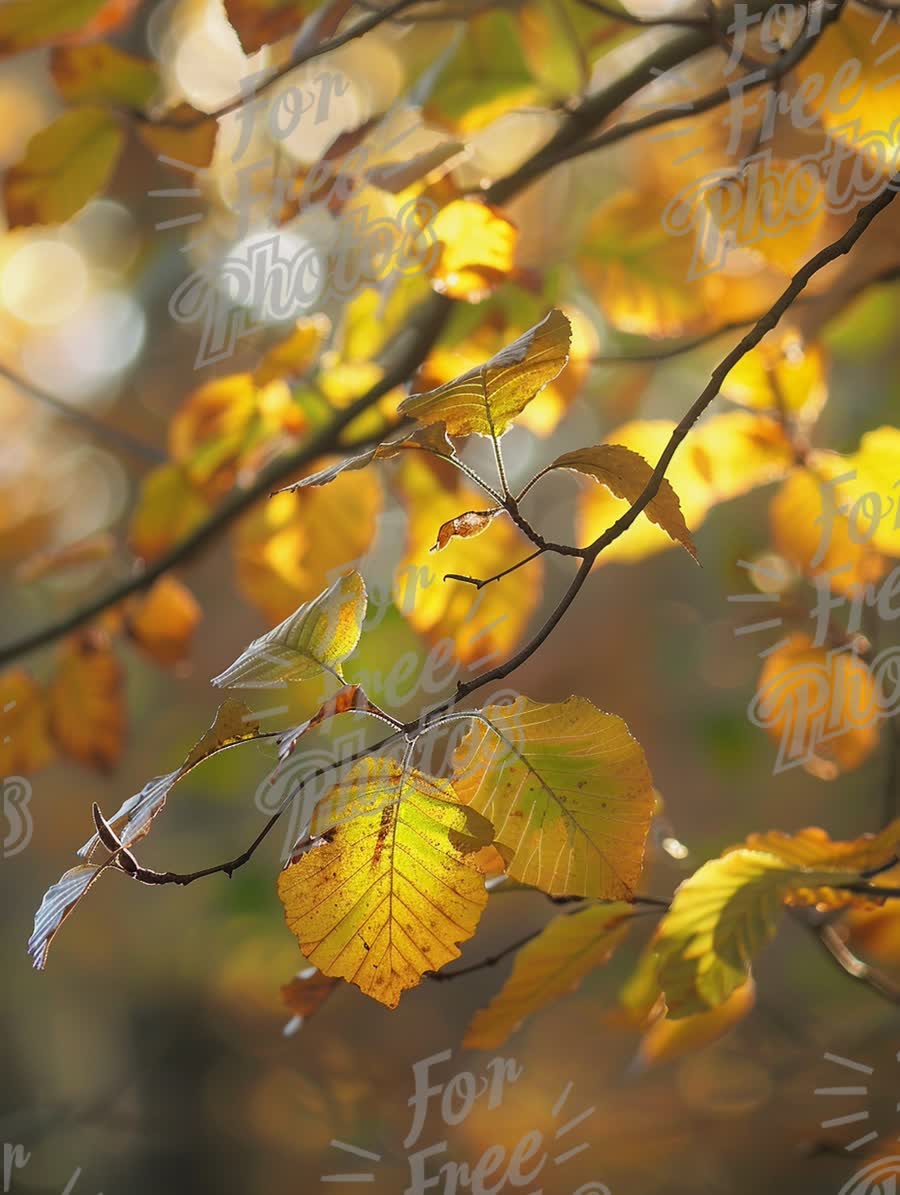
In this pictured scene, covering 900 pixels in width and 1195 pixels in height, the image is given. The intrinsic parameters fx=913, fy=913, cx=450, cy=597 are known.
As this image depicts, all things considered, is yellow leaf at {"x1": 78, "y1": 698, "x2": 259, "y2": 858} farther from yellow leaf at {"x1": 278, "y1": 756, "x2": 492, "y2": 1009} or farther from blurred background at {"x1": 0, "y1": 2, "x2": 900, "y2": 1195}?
blurred background at {"x1": 0, "y1": 2, "x2": 900, "y2": 1195}

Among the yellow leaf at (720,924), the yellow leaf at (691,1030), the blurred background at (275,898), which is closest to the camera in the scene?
the yellow leaf at (720,924)

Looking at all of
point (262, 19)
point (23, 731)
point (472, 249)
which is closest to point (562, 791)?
point (472, 249)

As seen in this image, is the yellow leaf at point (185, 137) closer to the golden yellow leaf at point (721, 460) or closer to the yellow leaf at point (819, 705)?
the golden yellow leaf at point (721, 460)

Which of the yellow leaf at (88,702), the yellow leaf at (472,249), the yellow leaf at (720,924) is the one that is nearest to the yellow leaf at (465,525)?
the yellow leaf at (720,924)

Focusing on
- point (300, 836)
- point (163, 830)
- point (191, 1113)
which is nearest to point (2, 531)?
point (163, 830)

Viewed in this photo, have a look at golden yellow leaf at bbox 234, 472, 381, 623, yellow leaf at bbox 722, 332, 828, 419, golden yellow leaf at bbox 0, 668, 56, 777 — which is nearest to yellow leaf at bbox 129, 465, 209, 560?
golden yellow leaf at bbox 234, 472, 381, 623

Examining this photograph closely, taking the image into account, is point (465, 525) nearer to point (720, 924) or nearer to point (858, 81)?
point (720, 924)

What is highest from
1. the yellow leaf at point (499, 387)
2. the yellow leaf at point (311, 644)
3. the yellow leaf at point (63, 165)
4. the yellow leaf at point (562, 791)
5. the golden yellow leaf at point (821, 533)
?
the yellow leaf at point (63, 165)
